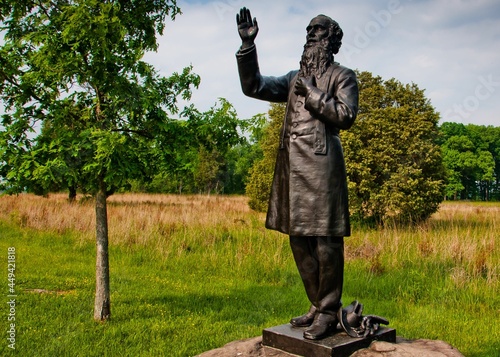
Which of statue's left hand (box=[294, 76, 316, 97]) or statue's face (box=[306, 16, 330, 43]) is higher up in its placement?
statue's face (box=[306, 16, 330, 43])

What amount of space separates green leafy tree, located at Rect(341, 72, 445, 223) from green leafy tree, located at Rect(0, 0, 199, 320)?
9.55 meters

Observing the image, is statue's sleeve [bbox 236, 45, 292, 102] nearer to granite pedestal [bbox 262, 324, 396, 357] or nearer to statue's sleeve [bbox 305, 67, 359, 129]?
statue's sleeve [bbox 305, 67, 359, 129]

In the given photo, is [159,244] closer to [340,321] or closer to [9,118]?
[9,118]

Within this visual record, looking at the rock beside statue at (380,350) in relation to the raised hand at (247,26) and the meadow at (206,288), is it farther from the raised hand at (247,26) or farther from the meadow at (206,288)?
the raised hand at (247,26)

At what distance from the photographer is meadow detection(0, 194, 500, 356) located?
622cm

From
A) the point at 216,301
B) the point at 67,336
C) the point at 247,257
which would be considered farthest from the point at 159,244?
the point at 67,336

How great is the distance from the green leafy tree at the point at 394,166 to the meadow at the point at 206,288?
3201 millimetres

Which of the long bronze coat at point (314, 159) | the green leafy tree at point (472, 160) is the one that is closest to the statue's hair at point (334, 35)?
the long bronze coat at point (314, 159)

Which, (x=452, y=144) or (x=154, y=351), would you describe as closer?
(x=154, y=351)

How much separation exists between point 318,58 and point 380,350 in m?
2.20

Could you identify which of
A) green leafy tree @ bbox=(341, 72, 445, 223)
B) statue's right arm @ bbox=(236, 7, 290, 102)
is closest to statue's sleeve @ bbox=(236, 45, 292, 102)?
statue's right arm @ bbox=(236, 7, 290, 102)

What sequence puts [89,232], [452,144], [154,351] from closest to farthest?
[154,351] < [89,232] < [452,144]

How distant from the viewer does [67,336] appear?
609cm

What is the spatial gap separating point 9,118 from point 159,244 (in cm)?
572
